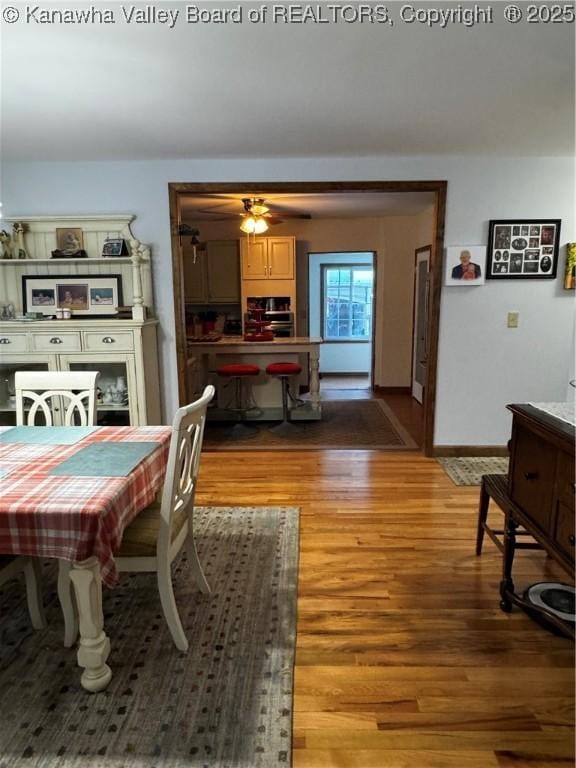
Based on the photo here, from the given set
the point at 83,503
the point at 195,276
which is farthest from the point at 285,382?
the point at 83,503

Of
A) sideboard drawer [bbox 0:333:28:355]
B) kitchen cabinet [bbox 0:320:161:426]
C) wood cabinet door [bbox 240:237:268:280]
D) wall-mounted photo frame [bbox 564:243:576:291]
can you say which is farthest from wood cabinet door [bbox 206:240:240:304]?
wall-mounted photo frame [bbox 564:243:576:291]

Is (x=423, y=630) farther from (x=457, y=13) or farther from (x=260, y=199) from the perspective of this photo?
(x=260, y=199)

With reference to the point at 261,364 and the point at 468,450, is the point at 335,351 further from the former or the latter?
the point at 468,450

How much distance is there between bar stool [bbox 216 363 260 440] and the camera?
483 cm

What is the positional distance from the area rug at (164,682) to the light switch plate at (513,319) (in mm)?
2686

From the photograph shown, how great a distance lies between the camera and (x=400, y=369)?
6824 mm

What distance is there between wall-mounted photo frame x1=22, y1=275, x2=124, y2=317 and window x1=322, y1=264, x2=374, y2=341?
5152 millimetres

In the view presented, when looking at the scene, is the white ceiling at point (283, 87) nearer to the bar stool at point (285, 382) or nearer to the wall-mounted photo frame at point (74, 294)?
the wall-mounted photo frame at point (74, 294)

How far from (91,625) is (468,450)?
130 inches

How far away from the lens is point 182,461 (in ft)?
6.13

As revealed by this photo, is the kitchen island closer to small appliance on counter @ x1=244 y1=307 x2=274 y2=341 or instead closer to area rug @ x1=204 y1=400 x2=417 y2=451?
area rug @ x1=204 y1=400 x2=417 y2=451

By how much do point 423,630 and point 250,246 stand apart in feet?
18.1

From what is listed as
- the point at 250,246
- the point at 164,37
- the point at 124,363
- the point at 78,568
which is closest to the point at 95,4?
the point at 164,37

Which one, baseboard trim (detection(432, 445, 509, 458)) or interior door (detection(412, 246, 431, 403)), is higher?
interior door (detection(412, 246, 431, 403))
